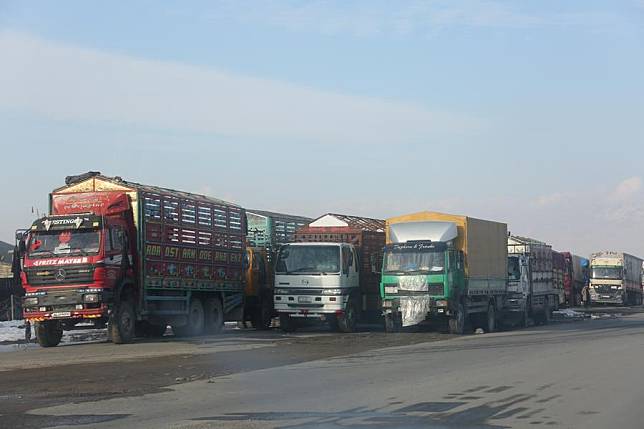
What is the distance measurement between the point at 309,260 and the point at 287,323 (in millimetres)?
2377

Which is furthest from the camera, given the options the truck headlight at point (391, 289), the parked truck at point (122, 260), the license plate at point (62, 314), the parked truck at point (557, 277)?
the parked truck at point (557, 277)

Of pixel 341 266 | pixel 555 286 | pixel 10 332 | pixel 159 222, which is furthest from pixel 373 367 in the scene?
pixel 555 286

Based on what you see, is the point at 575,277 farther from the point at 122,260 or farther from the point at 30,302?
the point at 30,302

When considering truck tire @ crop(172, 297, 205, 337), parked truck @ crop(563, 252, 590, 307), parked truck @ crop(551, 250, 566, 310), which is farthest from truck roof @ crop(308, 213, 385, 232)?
parked truck @ crop(563, 252, 590, 307)

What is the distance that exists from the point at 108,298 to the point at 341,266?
8.12 meters

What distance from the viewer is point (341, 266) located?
27750mm

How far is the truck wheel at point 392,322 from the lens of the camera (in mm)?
27922

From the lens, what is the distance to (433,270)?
26.9 meters

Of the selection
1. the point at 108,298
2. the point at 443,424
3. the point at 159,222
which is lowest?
the point at 443,424

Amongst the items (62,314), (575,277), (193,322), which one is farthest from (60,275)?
(575,277)

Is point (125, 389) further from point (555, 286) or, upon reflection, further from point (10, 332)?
point (555, 286)

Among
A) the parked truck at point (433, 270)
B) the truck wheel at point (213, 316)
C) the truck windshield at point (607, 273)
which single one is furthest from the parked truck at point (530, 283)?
the truck windshield at point (607, 273)

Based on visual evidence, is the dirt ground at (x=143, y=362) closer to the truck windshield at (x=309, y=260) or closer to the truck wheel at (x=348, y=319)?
the truck wheel at (x=348, y=319)

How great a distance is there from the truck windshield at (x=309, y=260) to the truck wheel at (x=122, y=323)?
19.8ft
